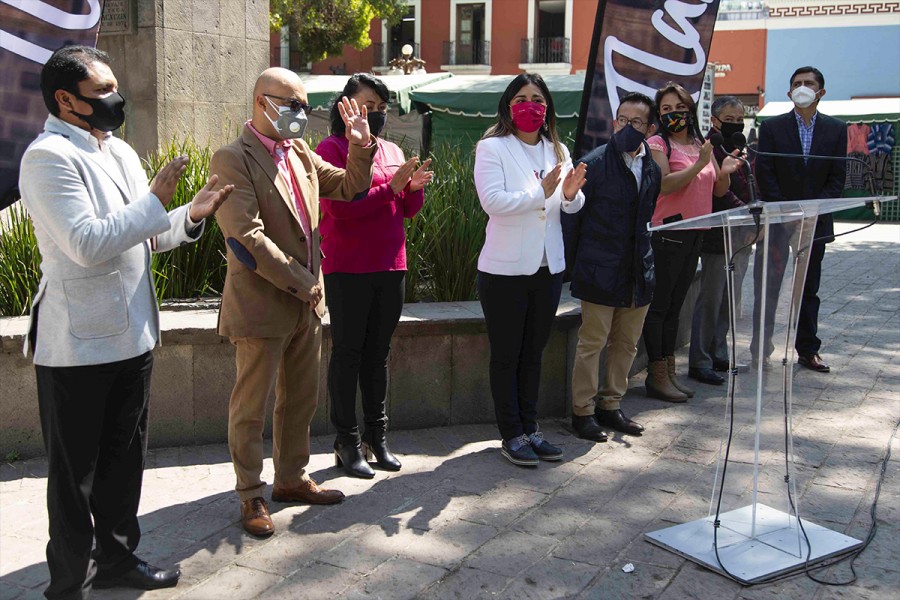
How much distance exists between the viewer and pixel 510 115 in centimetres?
502

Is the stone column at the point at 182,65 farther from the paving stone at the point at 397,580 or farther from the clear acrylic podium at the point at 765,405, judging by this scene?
the clear acrylic podium at the point at 765,405

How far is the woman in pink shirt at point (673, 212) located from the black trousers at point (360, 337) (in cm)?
206

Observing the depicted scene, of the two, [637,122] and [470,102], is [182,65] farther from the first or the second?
[470,102]

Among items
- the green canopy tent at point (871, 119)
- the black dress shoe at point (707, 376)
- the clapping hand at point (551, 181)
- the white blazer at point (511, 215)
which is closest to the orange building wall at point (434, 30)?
the green canopy tent at point (871, 119)

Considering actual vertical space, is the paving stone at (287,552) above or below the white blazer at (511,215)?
below

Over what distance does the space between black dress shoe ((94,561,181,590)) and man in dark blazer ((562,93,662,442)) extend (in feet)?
8.73

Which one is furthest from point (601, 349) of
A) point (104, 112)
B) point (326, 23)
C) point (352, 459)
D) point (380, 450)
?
point (326, 23)

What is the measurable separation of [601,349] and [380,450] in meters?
1.47

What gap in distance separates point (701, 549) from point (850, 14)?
101ft

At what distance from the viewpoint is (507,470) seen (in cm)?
499

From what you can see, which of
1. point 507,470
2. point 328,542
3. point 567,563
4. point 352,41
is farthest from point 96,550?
point 352,41

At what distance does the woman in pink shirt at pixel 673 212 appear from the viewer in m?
6.01

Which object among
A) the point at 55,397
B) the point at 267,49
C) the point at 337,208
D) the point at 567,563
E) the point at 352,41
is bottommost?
the point at 567,563

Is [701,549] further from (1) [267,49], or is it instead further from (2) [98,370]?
Result: (1) [267,49]
